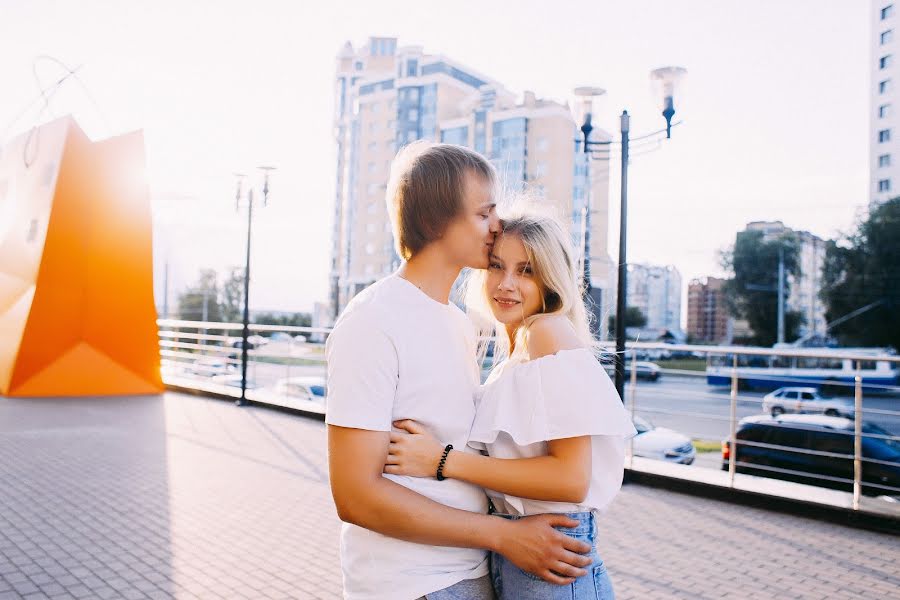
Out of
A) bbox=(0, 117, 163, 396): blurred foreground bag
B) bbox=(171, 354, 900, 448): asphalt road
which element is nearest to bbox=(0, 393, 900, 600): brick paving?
bbox=(0, 117, 163, 396): blurred foreground bag

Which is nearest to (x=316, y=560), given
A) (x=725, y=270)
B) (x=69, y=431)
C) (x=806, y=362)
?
(x=69, y=431)

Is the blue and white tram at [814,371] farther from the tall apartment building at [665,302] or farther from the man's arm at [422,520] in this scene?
the tall apartment building at [665,302]

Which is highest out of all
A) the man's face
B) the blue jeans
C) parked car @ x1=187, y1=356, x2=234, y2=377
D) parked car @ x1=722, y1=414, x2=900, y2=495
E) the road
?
the man's face

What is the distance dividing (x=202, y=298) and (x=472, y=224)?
59.3 meters

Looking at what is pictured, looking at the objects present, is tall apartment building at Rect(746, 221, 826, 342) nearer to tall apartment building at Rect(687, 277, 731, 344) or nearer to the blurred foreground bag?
tall apartment building at Rect(687, 277, 731, 344)

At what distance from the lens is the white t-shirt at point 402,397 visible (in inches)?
56.5

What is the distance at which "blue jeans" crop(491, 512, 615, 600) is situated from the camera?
5.18 ft

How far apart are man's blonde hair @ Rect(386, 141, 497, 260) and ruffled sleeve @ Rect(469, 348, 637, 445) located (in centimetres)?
39

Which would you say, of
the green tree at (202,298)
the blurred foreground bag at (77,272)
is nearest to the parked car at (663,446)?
the blurred foreground bag at (77,272)

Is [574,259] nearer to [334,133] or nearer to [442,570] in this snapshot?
[442,570]

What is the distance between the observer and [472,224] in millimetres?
1634

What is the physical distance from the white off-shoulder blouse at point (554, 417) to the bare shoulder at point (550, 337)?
2 centimetres

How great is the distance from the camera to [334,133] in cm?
7019

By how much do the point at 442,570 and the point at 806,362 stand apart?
41.7 m
